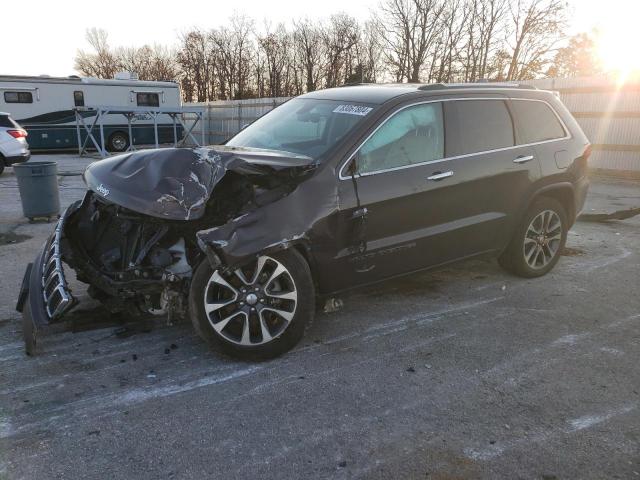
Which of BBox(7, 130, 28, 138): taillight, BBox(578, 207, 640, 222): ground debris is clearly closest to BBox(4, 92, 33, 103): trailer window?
BBox(7, 130, 28, 138): taillight

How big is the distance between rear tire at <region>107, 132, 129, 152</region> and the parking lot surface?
19.2 m

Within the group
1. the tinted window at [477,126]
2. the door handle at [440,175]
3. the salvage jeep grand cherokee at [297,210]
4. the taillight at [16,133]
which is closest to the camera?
the salvage jeep grand cherokee at [297,210]

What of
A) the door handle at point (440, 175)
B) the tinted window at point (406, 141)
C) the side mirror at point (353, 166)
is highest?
the tinted window at point (406, 141)

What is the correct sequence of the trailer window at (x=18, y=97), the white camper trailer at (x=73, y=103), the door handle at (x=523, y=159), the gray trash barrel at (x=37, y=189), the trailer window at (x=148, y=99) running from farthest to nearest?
the trailer window at (x=148, y=99) → the white camper trailer at (x=73, y=103) → the trailer window at (x=18, y=97) → the gray trash barrel at (x=37, y=189) → the door handle at (x=523, y=159)

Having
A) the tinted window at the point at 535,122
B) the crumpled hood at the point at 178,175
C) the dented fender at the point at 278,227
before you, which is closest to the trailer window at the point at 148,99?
the tinted window at the point at 535,122

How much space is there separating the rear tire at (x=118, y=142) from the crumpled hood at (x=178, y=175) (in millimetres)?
20544

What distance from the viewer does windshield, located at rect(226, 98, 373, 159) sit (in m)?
3.88

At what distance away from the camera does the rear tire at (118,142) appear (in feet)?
73.3

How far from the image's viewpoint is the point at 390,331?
399 centimetres

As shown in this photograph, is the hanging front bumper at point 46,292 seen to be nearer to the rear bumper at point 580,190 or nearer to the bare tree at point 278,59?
the rear bumper at point 580,190

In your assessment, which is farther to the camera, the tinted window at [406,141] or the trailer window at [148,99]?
the trailer window at [148,99]

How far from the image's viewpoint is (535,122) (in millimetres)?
4891

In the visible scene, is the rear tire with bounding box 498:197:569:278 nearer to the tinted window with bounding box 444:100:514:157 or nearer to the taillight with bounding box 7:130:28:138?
the tinted window with bounding box 444:100:514:157

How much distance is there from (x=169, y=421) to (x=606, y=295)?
4025mm
